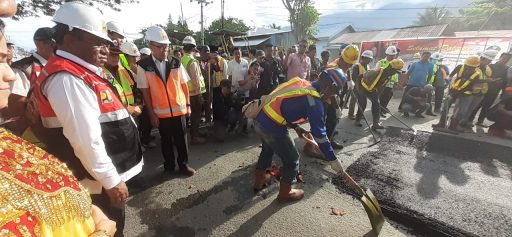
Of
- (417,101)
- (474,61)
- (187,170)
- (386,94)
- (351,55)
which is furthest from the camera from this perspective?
(417,101)

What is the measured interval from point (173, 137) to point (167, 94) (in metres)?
0.72

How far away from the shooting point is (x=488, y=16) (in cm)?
3300

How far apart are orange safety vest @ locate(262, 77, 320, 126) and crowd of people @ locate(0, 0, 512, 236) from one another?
0.01 m

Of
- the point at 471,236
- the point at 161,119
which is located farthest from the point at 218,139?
the point at 471,236

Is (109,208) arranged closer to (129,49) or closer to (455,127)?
(129,49)

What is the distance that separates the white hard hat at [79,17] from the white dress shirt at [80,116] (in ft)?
1.00

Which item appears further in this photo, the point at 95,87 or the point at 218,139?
the point at 218,139

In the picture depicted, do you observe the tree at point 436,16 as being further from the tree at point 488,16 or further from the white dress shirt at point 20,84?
the white dress shirt at point 20,84

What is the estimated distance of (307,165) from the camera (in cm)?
424

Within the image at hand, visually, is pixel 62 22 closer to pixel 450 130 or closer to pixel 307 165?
pixel 307 165

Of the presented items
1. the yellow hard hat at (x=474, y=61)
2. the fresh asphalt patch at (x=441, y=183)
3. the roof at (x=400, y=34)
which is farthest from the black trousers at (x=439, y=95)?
the roof at (x=400, y=34)

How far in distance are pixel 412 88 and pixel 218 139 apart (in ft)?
19.1

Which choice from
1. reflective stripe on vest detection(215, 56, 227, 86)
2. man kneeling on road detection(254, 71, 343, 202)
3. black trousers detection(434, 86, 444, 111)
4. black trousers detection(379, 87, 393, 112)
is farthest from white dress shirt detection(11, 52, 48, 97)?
black trousers detection(434, 86, 444, 111)

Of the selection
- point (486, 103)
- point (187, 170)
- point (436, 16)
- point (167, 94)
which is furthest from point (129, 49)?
point (436, 16)
